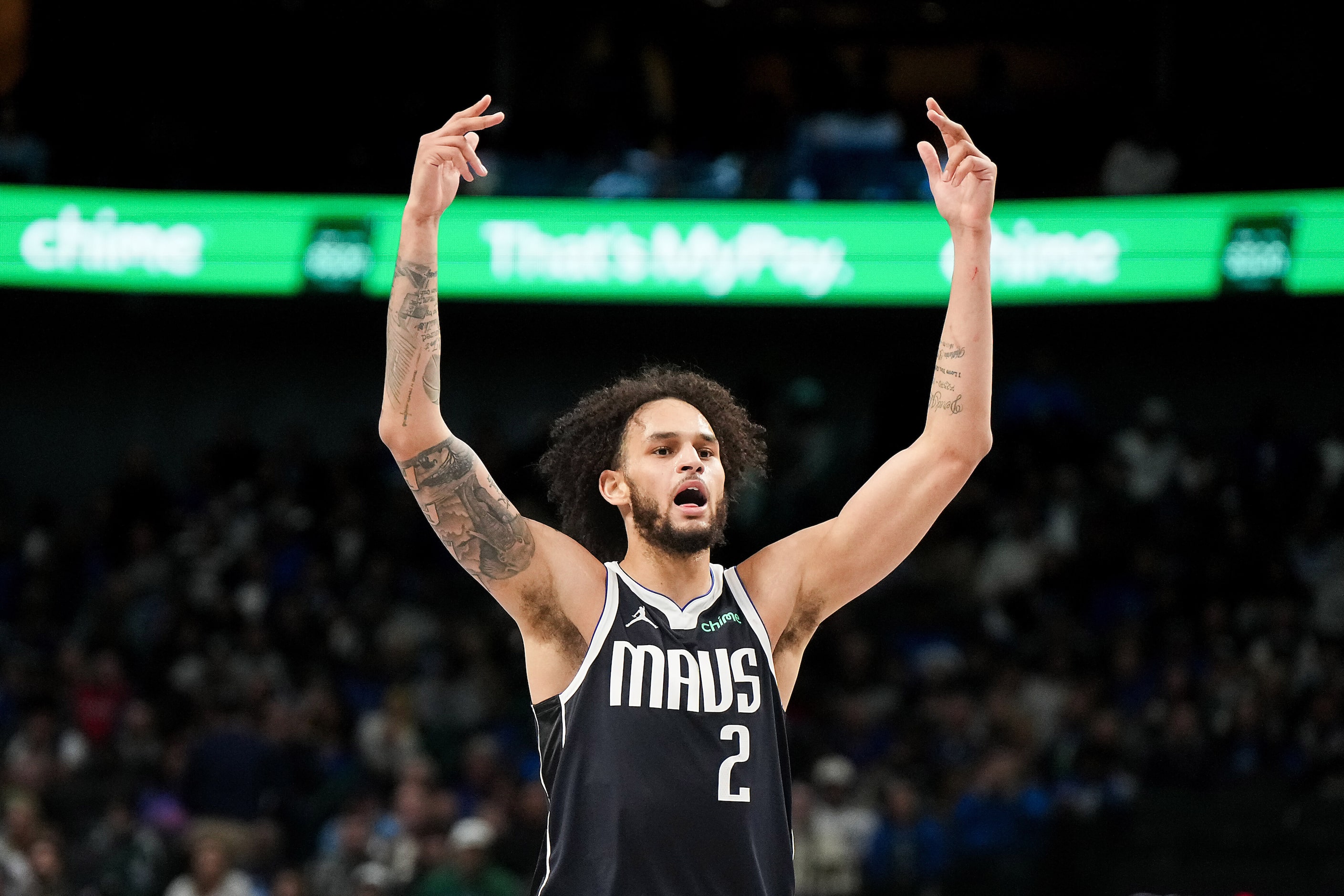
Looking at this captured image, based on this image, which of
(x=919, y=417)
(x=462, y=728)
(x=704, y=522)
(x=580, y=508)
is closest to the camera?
(x=704, y=522)

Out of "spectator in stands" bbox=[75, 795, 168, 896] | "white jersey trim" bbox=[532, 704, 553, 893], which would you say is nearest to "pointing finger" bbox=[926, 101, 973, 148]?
"white jersey trim" bbox=[532, 704, 553, 893]

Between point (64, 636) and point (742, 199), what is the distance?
252 inches

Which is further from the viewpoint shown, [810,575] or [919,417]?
[919,417]

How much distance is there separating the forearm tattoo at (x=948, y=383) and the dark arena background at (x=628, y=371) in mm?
6177

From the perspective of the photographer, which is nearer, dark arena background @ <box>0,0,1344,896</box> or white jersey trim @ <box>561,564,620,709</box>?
white jersey trim @ <box>561,564,620,709</box>

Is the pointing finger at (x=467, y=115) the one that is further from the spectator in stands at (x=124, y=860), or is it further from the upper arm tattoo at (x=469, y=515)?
the spectator in stands at (x=124, y=860)

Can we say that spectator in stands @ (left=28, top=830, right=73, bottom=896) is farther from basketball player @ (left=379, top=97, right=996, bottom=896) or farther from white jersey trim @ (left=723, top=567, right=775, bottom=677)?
white jersey trim @ (left=723, top=567, right=775, bottom=677)

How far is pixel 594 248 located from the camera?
13.4 meters

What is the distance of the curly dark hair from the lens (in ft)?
14.5

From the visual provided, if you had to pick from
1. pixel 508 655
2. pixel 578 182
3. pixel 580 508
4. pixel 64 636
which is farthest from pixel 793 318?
pixel 580 508

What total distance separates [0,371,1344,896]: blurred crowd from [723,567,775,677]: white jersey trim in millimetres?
4855

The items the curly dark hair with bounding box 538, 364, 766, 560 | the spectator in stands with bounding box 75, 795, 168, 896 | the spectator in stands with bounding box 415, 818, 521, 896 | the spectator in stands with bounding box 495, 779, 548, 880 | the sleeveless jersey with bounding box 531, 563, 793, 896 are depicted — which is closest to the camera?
the sleeveless jersey with bounding box 531, 563, 793, 896

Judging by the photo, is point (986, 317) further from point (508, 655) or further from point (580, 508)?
point (508, 655)

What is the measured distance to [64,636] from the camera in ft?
44.1
